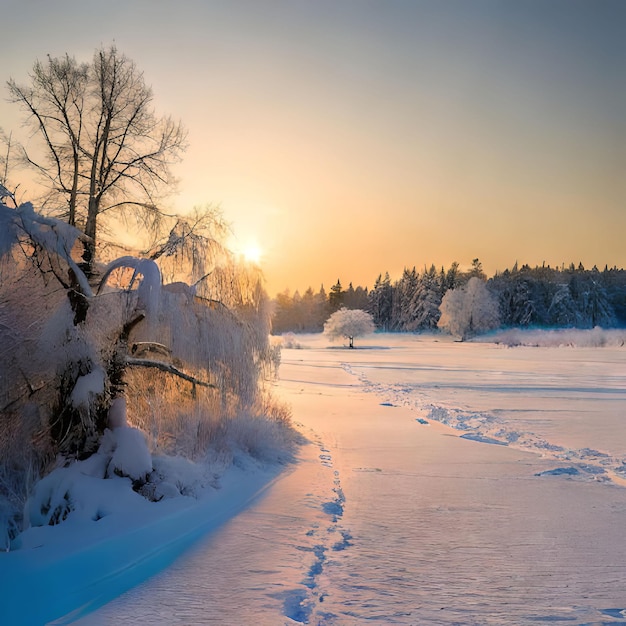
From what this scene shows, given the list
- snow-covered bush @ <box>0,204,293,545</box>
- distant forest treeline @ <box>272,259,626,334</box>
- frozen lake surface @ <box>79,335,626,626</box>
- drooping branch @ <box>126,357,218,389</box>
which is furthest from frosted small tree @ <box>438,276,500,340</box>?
snow-covered bush @ <box>0,204,293,545</box>

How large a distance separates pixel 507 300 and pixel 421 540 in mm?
79435

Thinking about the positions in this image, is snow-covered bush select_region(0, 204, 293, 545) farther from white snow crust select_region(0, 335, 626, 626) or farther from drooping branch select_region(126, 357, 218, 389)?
white snow crust select_region(0, 335, 626, 626)

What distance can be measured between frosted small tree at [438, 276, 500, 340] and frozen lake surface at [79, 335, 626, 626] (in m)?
57.9

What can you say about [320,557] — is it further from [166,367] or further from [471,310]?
[471,310]

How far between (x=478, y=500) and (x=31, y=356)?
567 cm

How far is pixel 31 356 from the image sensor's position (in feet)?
20.6

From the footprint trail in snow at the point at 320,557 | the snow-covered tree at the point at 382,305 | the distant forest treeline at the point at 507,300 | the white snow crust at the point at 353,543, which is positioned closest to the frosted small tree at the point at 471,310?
the distant forest treeline at the point at 507,300

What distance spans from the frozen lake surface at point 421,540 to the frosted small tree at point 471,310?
57.9m

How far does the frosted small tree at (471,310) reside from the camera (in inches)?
2677

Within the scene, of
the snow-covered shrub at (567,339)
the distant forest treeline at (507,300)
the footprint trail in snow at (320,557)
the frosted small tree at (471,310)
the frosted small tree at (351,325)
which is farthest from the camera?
the distant forest treeline at (507,300)

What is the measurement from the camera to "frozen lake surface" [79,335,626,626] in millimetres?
3770

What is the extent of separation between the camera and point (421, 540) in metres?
5.14

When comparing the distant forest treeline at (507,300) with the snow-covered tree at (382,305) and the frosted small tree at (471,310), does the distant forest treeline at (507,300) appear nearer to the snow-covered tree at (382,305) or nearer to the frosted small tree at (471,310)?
the snow-covered tree at (382,305)

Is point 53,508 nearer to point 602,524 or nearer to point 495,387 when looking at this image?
point 602,524
